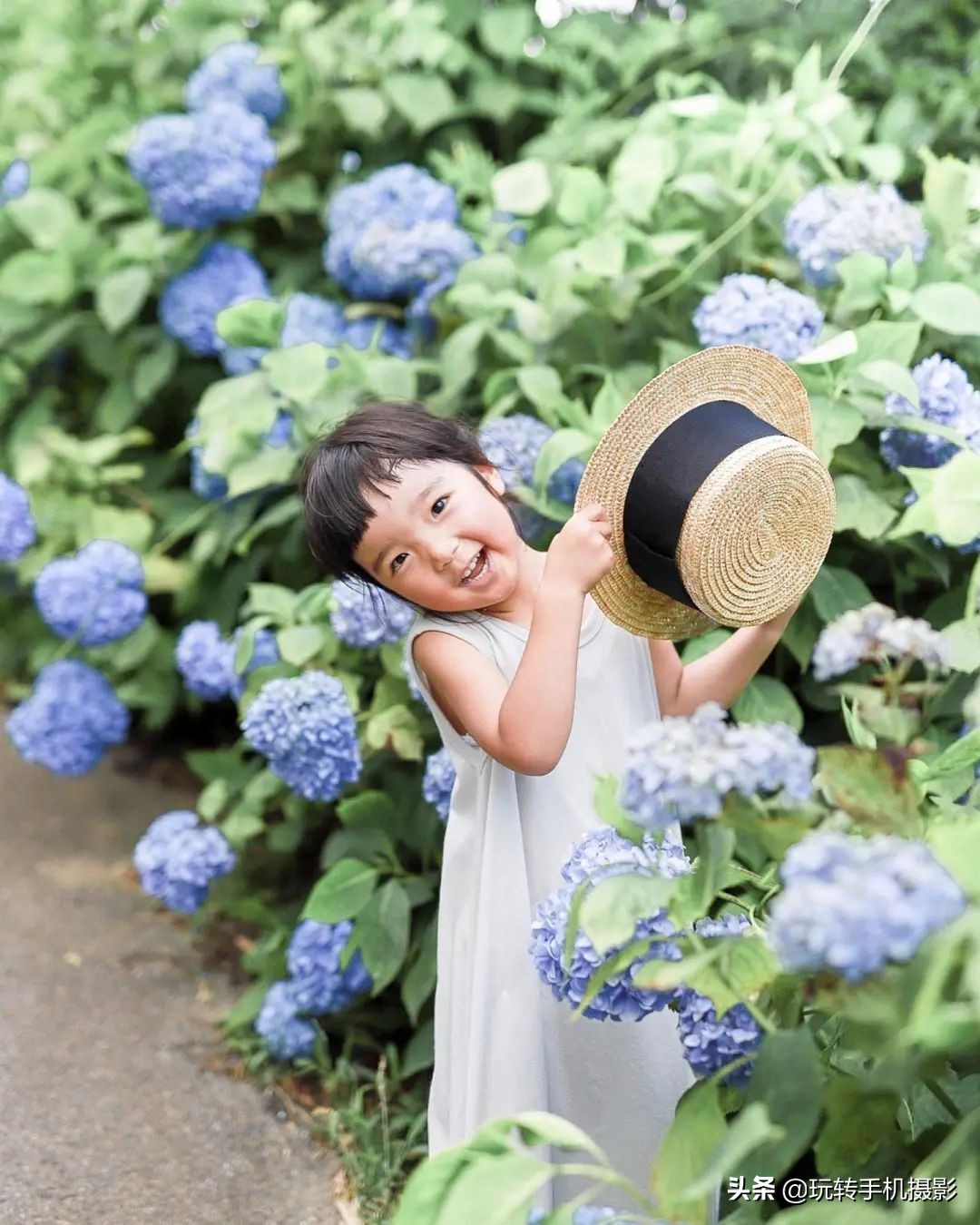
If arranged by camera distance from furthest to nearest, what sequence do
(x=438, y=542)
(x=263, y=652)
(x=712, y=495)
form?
(x=263, y=652), (x=438, y=542), (x=712, y=495)

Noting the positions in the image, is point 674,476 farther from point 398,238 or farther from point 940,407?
point 398,238

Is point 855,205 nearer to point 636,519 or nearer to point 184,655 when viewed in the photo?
point 636,519

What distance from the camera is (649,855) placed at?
1306 millimetres

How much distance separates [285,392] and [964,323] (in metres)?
1.10

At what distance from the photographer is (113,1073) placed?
2297mm

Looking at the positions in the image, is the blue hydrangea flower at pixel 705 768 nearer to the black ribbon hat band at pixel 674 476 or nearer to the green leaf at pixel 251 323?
the black ribbon hat band at pixel 674 476

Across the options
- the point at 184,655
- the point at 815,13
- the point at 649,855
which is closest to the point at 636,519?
the point at 649,855

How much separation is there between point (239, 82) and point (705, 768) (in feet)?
8.19

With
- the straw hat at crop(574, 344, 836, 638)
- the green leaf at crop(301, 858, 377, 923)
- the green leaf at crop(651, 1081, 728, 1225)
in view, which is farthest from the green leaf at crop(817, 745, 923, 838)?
the green leaf at crop(301, 858, 377, 923)

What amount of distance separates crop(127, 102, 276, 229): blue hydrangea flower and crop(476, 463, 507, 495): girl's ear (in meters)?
1.40

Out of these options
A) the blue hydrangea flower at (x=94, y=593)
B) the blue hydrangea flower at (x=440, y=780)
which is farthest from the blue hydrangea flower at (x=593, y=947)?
the blue hydrangea flower at (x=94, y=593)

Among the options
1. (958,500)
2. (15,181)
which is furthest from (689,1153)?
(15,181)

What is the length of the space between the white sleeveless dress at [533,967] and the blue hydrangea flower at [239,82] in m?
1.84

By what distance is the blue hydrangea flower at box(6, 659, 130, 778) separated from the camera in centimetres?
281
